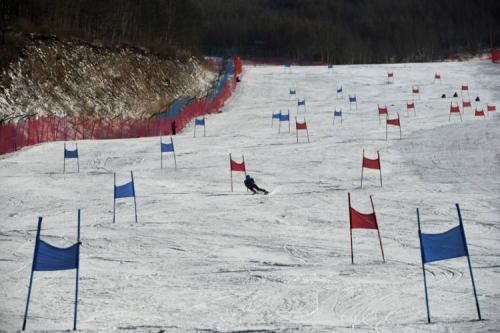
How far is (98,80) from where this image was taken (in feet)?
150

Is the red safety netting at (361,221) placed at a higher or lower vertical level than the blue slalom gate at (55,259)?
higher

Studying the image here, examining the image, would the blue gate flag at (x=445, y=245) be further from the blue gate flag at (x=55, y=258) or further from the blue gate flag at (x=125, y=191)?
the blue gate flag at (x=125, y=191)

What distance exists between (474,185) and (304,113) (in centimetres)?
2098

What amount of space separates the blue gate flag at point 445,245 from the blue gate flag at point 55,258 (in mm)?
4887

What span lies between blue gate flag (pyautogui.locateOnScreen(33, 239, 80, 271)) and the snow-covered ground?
0.90 metres

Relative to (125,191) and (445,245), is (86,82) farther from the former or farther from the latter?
(445,245)

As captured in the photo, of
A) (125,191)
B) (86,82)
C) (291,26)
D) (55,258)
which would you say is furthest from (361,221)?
(291,26)

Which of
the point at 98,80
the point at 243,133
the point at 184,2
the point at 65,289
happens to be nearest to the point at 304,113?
the point at 243,133

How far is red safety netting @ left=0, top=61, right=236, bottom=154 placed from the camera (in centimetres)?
2767

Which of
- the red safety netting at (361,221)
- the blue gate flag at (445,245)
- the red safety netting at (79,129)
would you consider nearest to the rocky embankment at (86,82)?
the red safety netting at (79,129)

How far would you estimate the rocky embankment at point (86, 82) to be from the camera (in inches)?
1515

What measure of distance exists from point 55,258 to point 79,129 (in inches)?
969

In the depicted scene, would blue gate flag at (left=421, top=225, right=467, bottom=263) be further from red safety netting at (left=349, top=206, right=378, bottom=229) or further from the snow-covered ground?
red safety netting at (left=349, top=206, right=378, bottom=229)

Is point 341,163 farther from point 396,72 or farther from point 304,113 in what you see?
point 396,72
